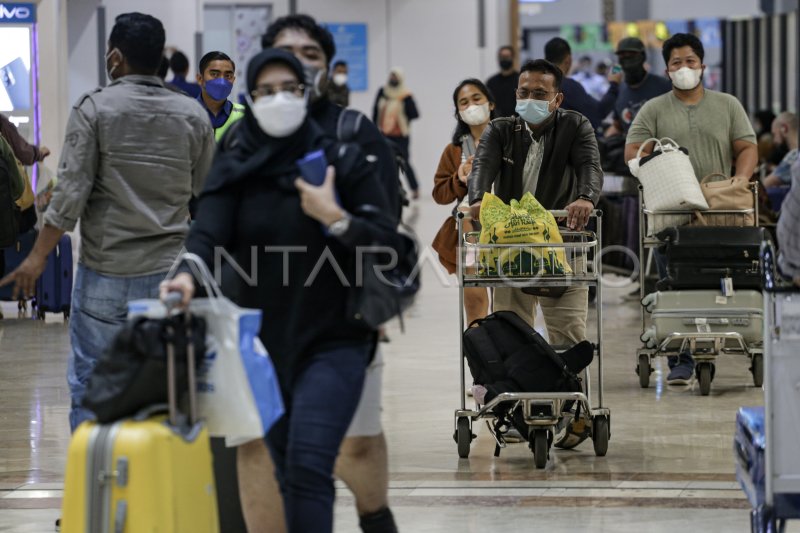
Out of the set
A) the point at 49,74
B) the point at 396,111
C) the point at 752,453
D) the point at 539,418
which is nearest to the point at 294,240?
Answer: the point at 752,453

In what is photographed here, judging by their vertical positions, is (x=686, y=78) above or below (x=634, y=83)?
below

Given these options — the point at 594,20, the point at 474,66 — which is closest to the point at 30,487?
the point at 474,66

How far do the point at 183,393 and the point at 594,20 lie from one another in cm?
4443

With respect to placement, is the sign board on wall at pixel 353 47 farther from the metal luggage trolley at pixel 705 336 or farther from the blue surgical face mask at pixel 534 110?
the blue surgical face mask at pixel 534 110

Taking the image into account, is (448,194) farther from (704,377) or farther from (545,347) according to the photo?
(545,347)

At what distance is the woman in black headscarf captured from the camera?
4.00 meters

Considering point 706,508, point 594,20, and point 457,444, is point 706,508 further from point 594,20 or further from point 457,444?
point 594,20

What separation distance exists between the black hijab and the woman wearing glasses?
4.16m

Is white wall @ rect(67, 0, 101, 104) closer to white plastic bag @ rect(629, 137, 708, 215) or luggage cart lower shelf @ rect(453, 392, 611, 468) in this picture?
white plastic bag @ rect(629, 137, 708, 215)

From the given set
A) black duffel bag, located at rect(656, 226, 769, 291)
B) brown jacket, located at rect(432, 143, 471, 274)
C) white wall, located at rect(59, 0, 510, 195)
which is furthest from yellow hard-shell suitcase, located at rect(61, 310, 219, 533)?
white wall, located at rect(59, 0, 510, 195)

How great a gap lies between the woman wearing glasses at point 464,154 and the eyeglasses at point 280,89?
4268 mm

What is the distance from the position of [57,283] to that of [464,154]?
4555 millimetres

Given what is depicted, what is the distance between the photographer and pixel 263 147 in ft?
13.6

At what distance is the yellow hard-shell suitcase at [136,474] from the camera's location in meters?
3.89
